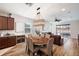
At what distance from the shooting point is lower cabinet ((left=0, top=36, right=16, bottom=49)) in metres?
2.30

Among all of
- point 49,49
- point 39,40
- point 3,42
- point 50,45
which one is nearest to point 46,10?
point 39,40

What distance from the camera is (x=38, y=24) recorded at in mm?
2279

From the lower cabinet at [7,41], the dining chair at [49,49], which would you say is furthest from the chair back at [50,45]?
the lower cabinet at [7,41]

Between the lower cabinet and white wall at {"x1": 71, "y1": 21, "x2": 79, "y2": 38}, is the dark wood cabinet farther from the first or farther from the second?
white wall at {"x1": 71, "y1": 21, "x2": 79, "y2": 38}

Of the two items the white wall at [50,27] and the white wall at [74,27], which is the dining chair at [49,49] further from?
the white wall at [74,27]

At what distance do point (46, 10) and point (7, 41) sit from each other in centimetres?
131

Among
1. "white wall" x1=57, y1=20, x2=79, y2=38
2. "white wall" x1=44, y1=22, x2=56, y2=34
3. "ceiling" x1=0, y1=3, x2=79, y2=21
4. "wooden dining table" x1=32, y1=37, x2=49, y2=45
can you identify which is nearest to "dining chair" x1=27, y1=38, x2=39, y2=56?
"wooden dining table" x1=32, y1=37, x2=49, y2=45

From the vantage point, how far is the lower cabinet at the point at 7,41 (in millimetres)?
2303

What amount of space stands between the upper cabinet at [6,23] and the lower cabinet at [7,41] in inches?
10.7

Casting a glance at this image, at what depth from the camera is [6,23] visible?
2299 mm

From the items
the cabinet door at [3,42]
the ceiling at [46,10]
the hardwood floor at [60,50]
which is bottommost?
the hardwood floor at [60,50]

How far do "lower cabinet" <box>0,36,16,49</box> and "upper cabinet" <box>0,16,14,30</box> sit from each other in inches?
10.7

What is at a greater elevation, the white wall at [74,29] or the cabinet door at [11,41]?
the white wall at [74,29]

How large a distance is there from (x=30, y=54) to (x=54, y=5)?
139 centimetres
